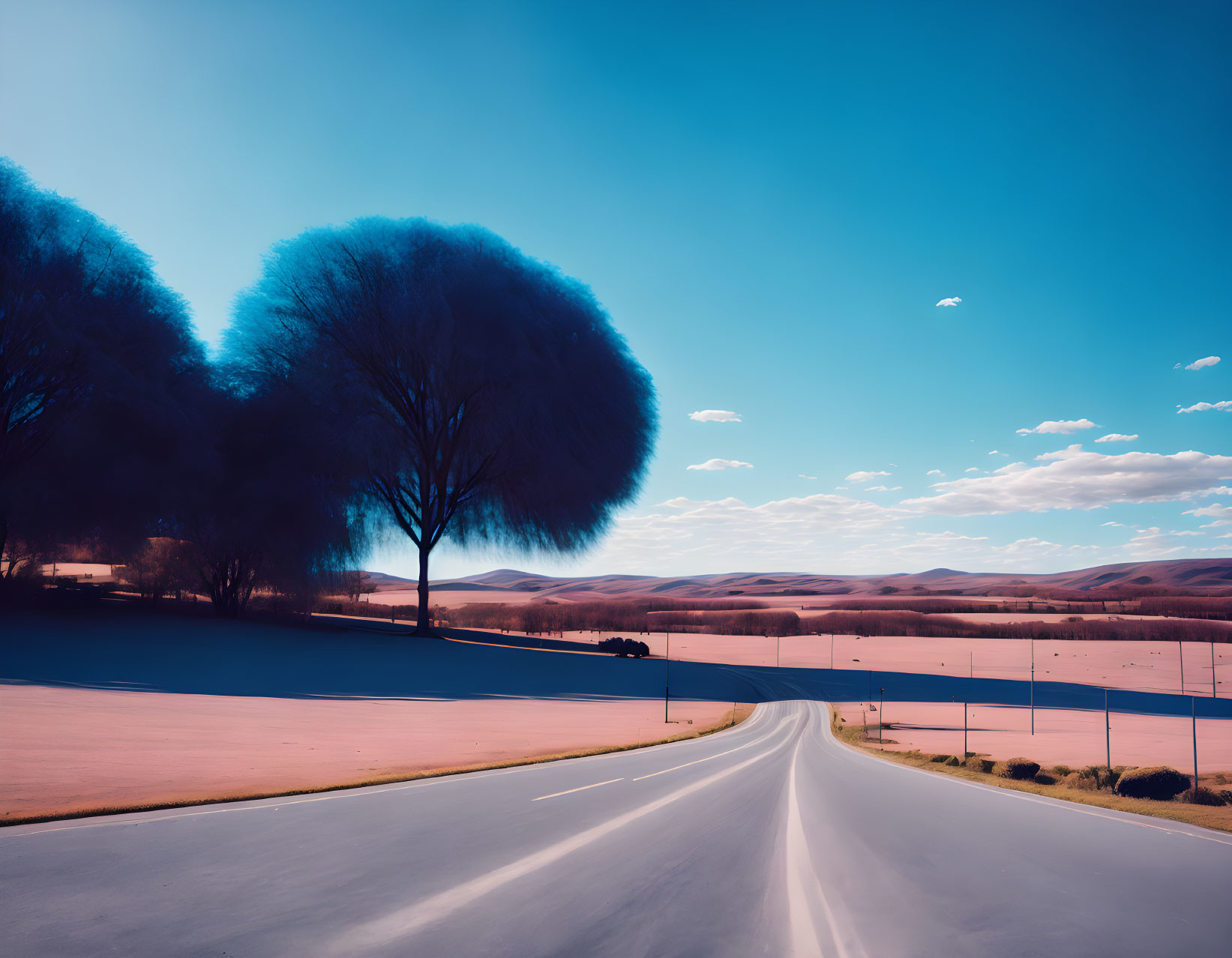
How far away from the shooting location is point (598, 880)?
568 cm

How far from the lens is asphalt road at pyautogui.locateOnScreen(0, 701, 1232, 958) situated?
4523 mm

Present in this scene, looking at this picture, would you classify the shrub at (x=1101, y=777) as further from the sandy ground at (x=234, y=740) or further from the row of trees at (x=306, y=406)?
the row of trees at (x=306, y=406)

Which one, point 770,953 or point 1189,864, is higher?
point 770,953

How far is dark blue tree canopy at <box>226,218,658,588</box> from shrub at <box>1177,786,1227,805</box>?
25557 mm

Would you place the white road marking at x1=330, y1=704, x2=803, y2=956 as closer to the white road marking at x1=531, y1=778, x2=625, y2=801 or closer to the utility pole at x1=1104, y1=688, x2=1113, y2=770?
the white road marking at x1=531, y1=778, x2=625, y2=801

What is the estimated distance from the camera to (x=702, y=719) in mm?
26281

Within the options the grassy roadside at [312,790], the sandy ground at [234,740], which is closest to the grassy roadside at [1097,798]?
the grassy roadside at [312,790]

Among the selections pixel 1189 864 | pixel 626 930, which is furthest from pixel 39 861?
pixel 1189 864

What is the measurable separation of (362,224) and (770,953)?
3672 cm

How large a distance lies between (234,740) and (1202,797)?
53.5 ft

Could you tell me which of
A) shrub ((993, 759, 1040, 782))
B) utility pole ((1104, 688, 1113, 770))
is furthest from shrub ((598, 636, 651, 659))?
shrub ((993, 759, 1040, 782))

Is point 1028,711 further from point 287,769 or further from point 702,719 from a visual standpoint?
point 287,769

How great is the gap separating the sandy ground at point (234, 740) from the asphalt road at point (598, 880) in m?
1.82

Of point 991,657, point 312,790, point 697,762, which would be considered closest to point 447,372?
point 697,762
